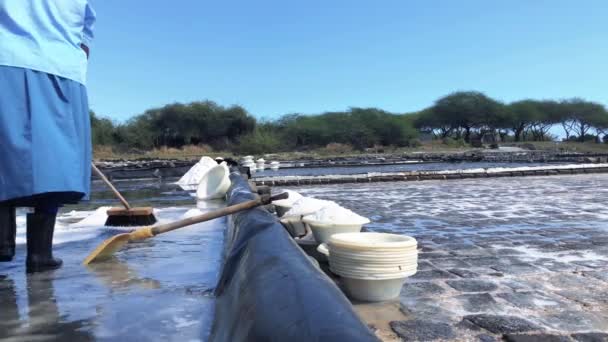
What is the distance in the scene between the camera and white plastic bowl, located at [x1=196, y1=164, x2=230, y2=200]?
9.34 metres

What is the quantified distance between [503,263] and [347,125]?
184 feet

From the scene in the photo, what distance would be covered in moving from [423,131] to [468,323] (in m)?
68.9

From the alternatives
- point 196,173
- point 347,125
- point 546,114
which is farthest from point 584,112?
point 196,173

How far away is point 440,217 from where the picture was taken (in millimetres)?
6812

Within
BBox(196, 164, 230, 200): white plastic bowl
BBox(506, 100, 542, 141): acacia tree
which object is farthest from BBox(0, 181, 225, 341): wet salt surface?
BBox(506, 100, 542, 141): acacia tree

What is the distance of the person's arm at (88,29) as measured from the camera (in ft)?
10.3

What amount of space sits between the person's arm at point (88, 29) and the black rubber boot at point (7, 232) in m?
1.08

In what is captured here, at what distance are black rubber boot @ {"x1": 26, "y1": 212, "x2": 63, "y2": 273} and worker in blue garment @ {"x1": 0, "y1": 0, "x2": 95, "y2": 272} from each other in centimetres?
13

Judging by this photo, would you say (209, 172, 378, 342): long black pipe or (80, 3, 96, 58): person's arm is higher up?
(80, 3, 96, 58): person's arm

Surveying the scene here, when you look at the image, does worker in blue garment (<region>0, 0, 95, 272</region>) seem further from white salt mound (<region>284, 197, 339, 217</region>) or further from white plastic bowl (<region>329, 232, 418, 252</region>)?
white salt mound (<region>284, 197, 339, 217</region>)

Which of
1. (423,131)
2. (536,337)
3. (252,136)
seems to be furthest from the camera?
(423,131)

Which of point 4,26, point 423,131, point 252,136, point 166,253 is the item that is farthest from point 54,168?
point 423,131

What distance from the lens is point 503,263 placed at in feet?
13.2

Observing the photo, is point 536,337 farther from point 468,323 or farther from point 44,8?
point 44,8
